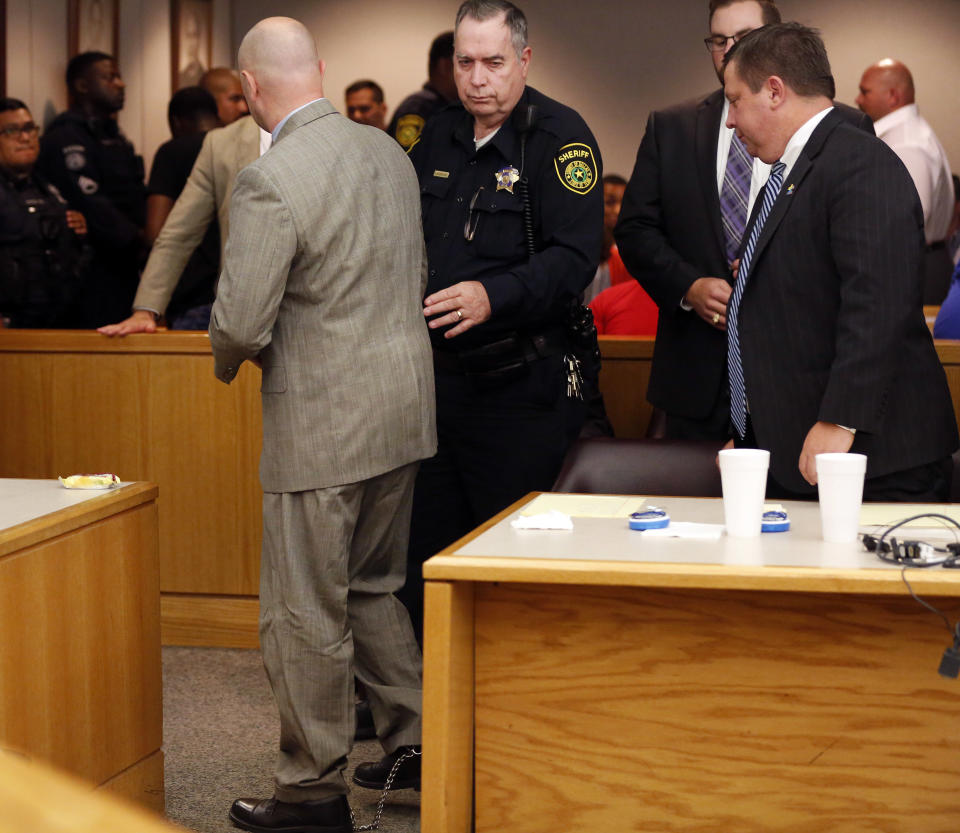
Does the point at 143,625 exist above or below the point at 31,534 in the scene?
below

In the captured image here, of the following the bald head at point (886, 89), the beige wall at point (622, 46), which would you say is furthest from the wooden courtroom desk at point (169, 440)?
the beige wall at point (622, 46)

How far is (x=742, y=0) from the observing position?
2.99 metres

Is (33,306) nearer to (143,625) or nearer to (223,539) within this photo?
(223,539)

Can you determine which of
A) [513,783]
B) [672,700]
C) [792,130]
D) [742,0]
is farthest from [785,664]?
[742,0]

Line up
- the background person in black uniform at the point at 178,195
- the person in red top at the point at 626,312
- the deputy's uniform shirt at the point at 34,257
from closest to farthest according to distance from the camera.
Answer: the person in red top at the point at 626,312 < the background person in black uniform at the point at 178,195 < the deputy's uniform shirt at the point at 34,257

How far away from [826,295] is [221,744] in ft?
5.43

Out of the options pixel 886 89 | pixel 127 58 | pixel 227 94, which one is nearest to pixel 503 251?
pixel 227 94

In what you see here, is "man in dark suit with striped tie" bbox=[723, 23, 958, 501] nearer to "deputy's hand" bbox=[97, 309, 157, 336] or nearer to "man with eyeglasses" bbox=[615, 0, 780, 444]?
"man with eyeglasses" bbox=[615, 0, 780, 444]

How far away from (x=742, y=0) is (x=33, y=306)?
283cm

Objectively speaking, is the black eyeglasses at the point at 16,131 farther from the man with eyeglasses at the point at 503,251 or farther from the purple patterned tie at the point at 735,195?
the purple patterned tie at the point at 735,195

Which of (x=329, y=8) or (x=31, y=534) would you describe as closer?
(x=31, y=534)

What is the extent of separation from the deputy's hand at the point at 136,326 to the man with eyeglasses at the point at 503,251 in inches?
46.5

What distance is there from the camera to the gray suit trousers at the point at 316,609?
93.1 inches

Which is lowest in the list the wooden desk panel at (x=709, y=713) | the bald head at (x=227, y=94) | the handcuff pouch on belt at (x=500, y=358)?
the wooden desk panel at (x=709, y=713)
